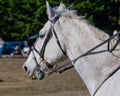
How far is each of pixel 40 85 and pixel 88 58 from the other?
428 inches

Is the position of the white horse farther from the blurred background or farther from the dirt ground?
the blurred background

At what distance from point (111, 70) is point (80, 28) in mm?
702

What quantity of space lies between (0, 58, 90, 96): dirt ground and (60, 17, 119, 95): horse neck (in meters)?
8.47

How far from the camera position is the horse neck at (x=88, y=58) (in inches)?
267

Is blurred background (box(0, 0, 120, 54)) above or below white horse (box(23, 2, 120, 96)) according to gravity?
below

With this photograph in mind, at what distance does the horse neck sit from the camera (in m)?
6.78

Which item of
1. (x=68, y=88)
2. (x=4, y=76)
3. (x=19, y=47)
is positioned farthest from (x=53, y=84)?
(x=19, y=47)

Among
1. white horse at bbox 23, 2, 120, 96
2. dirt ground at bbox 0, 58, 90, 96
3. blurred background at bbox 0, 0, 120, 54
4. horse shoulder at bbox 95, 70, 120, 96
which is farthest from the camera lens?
blurred background at bbox 0, 0, 120, 54

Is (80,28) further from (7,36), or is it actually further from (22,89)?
(7,36)

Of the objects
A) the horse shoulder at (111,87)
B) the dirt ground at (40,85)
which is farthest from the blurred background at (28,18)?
the horse shoulder at (111,87)

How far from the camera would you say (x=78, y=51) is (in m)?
7.08

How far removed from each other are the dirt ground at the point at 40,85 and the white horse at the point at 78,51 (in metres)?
8.20

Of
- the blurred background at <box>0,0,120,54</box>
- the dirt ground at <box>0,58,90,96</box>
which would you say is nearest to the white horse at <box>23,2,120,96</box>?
the dirt ground at <box>0,58,90,96</box>

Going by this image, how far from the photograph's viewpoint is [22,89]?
16.8m
